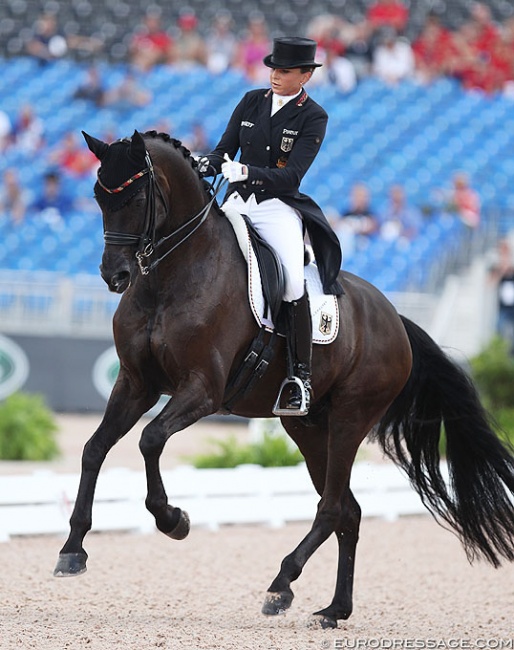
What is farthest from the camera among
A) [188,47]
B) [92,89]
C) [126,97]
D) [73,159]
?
[188,47]

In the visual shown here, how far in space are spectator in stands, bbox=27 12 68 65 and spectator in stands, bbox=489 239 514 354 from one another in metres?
9.93

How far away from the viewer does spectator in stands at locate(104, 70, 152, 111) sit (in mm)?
20328

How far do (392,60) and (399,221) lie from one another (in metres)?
4.81

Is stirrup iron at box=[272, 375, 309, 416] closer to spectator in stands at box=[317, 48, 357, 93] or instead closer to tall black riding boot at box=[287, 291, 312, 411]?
tall black riding boot at box=[287, 291, 312, 411]

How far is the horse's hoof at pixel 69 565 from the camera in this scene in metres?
5.30

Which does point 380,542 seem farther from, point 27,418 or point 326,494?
point 27,418

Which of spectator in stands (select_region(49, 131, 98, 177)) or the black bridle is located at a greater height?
the black bridle

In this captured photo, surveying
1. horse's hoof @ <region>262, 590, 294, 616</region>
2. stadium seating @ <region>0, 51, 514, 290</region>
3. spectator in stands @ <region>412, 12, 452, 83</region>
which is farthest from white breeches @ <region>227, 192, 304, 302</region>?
spectator in stands @ <region>412, 12, 452, 83</region>

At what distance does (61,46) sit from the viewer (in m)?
21.7

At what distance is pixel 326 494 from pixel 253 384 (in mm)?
845

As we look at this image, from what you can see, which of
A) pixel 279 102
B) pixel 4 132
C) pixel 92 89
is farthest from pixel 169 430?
pixel 92 89

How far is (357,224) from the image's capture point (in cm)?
1738

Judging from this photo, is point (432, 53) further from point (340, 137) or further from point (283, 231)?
point (283, 231)

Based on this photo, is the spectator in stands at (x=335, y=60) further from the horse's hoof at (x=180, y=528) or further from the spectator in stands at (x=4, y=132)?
the horse's hoof at (x=180, y=528)
